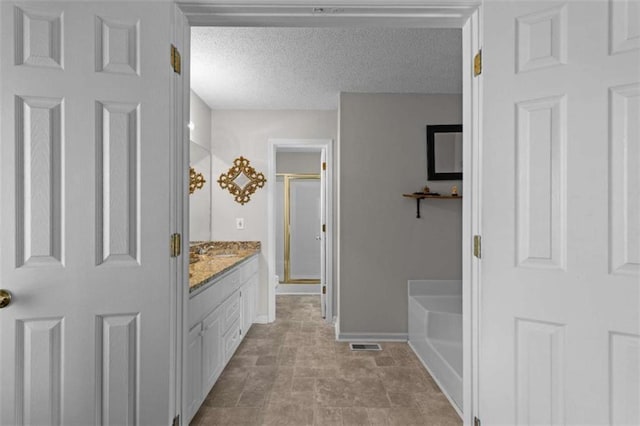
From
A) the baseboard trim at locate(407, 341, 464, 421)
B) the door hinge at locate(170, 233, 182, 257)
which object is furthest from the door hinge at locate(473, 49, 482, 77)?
the baseboard trim at locate(407, 341, 464, 421)

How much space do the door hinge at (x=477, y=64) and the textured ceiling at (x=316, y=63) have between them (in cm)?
114

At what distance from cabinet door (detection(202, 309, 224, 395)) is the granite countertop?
0.27 m

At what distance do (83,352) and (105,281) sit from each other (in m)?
0.25

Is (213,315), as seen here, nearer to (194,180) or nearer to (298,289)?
(194,180)

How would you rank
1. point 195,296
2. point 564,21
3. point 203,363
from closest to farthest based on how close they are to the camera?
1. point 564,21
2. point 195,296
3. point 203,363

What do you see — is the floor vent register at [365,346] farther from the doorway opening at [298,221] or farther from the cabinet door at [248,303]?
the doorway opening at [298,221]

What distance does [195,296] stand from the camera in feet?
6.53

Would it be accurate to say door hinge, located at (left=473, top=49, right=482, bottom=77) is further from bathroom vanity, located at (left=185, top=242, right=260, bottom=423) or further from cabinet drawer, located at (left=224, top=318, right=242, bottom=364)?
cabinet drawer, located at (left=224, top=318, right=242, bottom=364)

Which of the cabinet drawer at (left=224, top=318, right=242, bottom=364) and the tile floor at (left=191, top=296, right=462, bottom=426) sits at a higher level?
the cabinet drawer at (left=224, top=318, right=242, bottom=364)

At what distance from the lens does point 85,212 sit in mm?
1242

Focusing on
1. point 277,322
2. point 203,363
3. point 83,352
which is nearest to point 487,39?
point 83,352

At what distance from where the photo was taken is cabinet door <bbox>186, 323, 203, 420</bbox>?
1.94 m

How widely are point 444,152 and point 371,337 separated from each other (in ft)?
6.44

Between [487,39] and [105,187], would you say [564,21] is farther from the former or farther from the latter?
[105,187]
